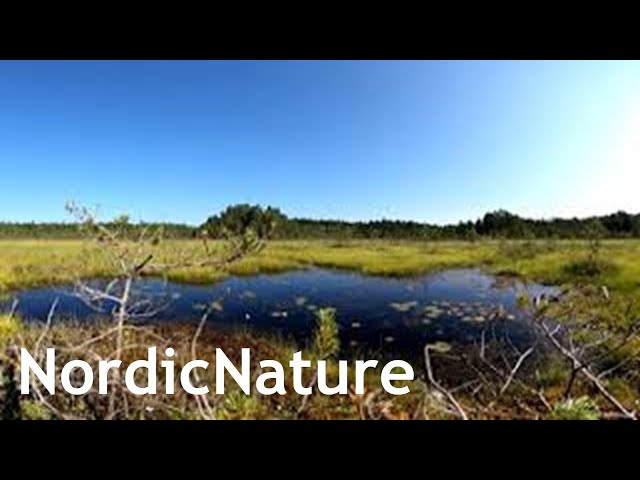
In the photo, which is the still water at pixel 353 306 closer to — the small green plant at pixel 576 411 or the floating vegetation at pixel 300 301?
the floating vegetation at pixel 300 301

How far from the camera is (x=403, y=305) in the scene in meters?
14.5

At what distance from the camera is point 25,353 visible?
12.5 ft

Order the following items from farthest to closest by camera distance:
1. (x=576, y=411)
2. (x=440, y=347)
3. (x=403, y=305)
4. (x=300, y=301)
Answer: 1. (x=300, y=301)
2. (x=403, y=305)
3. (x=440, y=347)
4. (x=576, y=411)

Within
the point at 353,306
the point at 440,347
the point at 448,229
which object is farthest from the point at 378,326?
the point at 448,229

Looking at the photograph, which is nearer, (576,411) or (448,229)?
(576,411)

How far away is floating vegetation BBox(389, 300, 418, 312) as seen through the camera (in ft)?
45.6

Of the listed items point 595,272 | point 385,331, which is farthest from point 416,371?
point 595,272

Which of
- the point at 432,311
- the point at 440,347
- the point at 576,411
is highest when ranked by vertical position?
the point at 576,411

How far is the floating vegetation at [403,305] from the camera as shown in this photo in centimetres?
1390

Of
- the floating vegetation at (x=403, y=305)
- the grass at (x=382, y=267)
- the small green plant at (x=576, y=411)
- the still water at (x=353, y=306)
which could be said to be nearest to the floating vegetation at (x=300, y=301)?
the still water at (x=353, y=306)

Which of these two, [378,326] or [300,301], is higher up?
[300,301]

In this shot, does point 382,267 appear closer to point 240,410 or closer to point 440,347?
point 440,347
